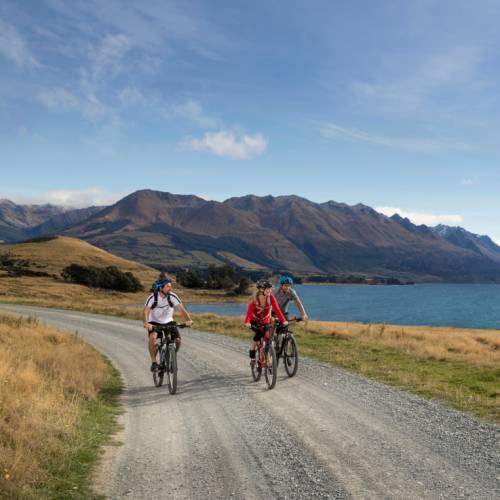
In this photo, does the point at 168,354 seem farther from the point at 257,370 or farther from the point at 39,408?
the point at 39,408

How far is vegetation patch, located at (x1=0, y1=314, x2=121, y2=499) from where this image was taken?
244 inches

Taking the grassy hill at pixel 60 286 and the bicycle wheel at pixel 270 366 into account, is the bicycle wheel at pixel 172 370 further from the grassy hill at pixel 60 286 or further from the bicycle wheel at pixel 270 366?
the grassy hill at pixel 60 286

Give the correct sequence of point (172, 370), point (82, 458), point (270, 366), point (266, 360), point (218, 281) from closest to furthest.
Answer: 1. point (82, 458)
2. point (172, 370)
3. point (270, 366)
4. point (266, 360)
5. point (218, 281)

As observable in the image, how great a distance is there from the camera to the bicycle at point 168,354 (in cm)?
1229

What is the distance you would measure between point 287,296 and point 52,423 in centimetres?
786

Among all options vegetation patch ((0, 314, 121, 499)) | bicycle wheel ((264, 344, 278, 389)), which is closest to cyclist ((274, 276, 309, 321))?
bicycle wheel ((264, 344, 278, 389))

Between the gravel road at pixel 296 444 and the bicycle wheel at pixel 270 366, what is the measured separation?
296mm

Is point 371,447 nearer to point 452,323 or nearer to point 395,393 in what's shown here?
point 395,393

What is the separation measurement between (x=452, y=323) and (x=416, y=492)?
96289mm

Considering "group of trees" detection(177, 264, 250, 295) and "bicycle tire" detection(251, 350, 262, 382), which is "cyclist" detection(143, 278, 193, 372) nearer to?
"bicycle tire" detection(251, 350, 262, 382)

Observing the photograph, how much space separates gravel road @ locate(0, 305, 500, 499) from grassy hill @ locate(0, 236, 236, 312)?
37252 millimetres

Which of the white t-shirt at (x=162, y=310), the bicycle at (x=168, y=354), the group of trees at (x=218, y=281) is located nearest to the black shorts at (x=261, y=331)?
the bicycle at (x=168, y=354)

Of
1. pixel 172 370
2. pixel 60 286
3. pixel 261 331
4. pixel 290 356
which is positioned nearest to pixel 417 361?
pixel 290 356

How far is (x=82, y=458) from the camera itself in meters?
7.33
